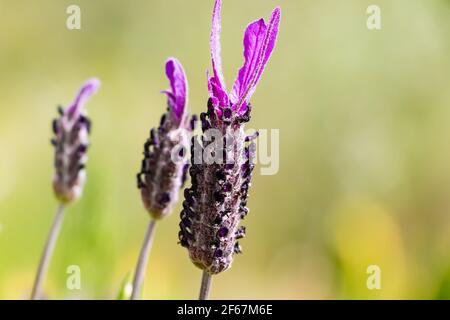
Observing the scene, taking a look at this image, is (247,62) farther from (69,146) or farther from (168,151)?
(69,146)

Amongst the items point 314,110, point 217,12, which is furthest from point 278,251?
point 217,12

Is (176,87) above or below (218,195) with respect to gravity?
above

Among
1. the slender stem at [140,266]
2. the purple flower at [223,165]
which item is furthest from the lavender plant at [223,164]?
the slender stem at [140,266]

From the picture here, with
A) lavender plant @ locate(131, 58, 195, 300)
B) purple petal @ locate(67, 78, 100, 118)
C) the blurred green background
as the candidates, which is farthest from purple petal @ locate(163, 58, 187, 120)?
the blurred green background

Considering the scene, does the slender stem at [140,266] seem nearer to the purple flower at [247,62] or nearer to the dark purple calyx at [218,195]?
the dark purple calyx at [218,195]

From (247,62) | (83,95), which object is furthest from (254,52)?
(83,95)

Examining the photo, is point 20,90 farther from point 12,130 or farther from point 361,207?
point 361,207

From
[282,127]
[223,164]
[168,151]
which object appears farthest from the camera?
[282,127]
